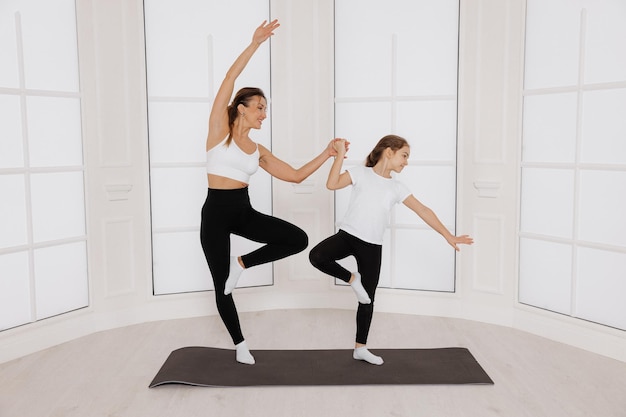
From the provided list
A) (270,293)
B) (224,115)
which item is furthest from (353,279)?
(270,293)

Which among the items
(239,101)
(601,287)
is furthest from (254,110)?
(601,287)

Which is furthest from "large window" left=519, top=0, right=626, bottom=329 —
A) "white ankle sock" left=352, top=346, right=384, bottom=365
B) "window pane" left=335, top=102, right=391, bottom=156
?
"white ankle sock" left=352, top=346, right=384, bottom=365

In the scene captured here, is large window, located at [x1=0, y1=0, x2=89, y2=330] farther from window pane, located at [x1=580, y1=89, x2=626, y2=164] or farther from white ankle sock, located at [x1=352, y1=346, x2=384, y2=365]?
window pane, located at [x1=580, y1=89, x2=626, y2=164]

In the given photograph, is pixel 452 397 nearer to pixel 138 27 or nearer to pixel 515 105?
pixel 515 105

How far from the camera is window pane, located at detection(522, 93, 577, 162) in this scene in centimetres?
349

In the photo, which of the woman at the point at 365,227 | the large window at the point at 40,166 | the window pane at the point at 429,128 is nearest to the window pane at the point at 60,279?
the large window at the point at 40,166

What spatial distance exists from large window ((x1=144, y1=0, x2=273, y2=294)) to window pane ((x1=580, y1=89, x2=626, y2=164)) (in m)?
2.26

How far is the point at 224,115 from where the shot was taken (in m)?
2.97

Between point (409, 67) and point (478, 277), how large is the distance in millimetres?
1622

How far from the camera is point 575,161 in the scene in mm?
3455

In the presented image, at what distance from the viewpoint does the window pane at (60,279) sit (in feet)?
11.4

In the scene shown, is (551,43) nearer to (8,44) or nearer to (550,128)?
Result: (550,128)

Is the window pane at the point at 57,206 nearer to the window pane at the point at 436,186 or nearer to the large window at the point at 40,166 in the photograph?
the large window at the point at 40,166

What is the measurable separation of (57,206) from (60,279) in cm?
47
